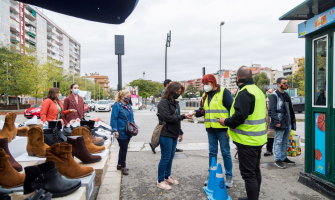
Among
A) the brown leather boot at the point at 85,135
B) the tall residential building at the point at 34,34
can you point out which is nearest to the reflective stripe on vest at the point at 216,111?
the brown leather boot at the point at 85,135

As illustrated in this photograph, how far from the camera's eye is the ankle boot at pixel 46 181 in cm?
161

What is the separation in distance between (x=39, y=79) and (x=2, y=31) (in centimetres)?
2242

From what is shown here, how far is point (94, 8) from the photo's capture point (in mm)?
1912

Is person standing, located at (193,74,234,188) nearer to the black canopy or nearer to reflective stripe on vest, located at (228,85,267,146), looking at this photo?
reflective stripe on vest, located at (228,85,267,146)

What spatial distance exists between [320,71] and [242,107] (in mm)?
1987

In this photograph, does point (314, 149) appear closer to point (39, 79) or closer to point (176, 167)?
point (176, 167)

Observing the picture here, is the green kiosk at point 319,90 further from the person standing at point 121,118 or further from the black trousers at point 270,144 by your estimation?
the person standing at point 121,118

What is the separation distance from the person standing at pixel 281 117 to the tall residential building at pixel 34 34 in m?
34.3

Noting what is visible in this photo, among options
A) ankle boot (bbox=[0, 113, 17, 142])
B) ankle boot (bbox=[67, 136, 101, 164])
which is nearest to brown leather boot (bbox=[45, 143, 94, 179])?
ankle boot (bbox=[67, 136, 101, 164])

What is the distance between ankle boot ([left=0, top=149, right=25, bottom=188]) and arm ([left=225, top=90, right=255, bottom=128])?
7.44 ft

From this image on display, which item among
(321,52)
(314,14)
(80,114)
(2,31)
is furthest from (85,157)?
(2,31)

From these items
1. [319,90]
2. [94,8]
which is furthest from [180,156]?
[94,8]

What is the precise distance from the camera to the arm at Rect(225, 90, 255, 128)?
2693 millimetres

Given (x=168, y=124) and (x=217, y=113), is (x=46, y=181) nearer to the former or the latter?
(x=168, y=124)
